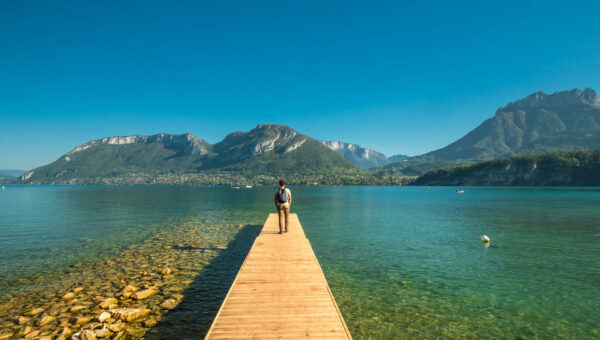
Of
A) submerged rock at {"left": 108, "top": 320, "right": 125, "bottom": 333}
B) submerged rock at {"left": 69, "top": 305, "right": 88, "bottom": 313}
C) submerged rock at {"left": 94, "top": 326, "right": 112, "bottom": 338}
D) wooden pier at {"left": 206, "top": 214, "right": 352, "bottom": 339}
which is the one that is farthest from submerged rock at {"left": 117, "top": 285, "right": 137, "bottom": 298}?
wooden pier at {"left": 206, "top": 214, "right": 352, "bottom": 339}

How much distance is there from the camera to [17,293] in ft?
44.3

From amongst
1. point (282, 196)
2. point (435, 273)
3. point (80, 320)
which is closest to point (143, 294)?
point (80, 320)

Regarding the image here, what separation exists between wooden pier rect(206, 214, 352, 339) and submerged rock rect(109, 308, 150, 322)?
13.3ft

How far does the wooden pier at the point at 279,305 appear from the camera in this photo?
7176 millimetres

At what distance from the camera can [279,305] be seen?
883 centimetres

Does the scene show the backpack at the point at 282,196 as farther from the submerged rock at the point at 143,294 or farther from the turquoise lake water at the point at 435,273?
the submerged rock at the point at 143,294

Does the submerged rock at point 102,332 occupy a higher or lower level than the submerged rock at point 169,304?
higher

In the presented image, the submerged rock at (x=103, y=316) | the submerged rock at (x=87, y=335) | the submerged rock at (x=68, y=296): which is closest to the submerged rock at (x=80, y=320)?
the submerged rock at (x=103, y=316)

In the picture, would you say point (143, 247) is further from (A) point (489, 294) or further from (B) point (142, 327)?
(A) point (489, 294)

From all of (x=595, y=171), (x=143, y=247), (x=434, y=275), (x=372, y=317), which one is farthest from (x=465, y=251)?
(x=595, y=171)

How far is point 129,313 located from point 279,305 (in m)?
6.54

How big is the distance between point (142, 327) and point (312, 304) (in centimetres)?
653

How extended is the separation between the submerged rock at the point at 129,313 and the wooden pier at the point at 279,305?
159 inches

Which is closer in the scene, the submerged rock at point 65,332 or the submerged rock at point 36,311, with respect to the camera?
the submerged rock at point 65,332
